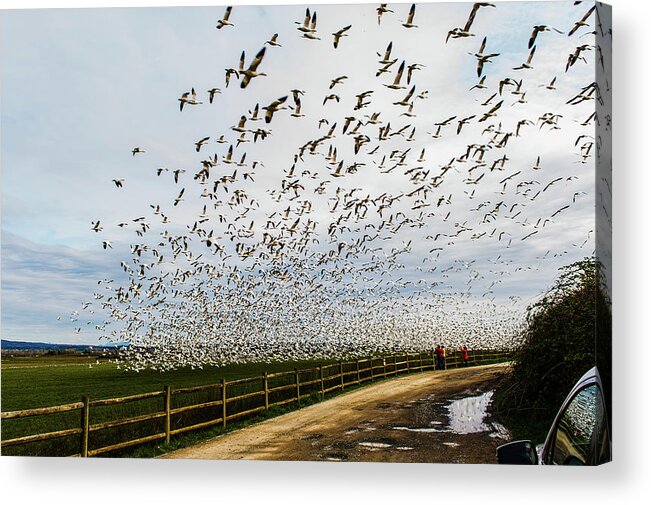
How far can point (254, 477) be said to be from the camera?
6.30 m

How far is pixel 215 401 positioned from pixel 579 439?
3.04m

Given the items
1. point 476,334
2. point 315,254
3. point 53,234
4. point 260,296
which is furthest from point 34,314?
point 476,334

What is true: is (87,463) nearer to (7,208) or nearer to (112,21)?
(7,208)

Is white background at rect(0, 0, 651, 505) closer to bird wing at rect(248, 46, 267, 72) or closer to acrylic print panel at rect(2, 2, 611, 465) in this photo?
acrylic print panel at rect(2, 2, 611, 465)

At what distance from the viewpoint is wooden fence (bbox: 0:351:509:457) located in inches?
253

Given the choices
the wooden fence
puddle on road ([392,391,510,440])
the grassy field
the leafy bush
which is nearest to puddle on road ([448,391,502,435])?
puddle on road ([392,391,510,440])

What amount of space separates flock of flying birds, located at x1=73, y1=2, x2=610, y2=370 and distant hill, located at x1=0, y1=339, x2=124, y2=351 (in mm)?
197

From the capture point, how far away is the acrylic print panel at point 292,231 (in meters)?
6.08

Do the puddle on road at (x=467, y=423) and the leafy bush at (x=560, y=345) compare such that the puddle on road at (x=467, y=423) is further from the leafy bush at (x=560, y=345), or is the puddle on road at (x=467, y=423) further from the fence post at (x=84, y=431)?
the fence post at (x=84, y=431)

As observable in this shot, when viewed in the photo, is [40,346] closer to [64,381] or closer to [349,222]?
[64,381]

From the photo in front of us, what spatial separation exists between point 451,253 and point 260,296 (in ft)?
5.39

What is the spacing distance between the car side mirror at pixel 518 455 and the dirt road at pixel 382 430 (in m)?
0.15

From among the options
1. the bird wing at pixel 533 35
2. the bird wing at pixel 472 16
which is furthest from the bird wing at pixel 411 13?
the bird wing at pixel 533 35

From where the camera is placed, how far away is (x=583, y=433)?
5.22 m
